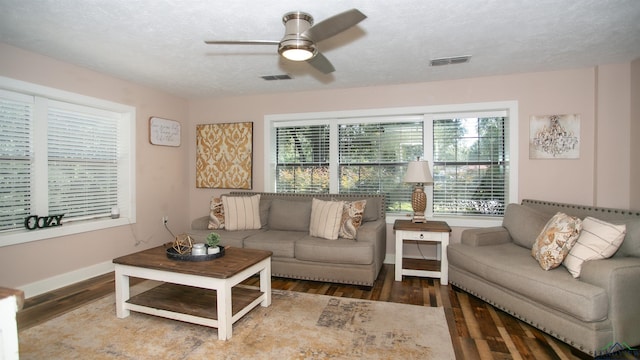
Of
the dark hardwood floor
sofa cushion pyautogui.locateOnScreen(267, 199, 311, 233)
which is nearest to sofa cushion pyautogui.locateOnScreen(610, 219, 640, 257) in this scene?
the dark hardwood floor

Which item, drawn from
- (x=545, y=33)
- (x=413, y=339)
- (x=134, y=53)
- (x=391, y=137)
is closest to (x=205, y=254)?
(x=413, y=339)

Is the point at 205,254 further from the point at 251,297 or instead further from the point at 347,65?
the point at 347,65

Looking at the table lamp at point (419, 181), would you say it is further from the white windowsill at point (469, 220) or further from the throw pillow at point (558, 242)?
the throw pillow at point (558, 242)

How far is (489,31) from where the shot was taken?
2.58m

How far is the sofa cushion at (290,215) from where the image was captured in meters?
3.97

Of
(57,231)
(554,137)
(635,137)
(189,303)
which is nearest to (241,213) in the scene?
(189,303)

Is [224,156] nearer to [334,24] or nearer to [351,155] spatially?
[351,155]

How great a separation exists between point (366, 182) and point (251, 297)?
7.87 ft

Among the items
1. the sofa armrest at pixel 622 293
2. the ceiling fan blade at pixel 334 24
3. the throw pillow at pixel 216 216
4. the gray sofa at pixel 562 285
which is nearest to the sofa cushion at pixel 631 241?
the gray sofa at pixel 562 285

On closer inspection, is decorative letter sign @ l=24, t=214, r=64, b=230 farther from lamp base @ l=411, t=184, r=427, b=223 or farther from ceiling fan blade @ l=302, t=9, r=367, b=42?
lamp base @ l=411, t=184, r=427, b=223

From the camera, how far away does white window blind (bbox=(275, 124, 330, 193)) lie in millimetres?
4656

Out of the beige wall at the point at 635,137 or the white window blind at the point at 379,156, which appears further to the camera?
the white window blind at the point at 379,156

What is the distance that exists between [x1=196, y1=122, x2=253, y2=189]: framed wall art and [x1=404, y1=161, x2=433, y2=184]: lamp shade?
7.73 ft

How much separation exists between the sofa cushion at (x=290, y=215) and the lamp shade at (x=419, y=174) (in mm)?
1310
